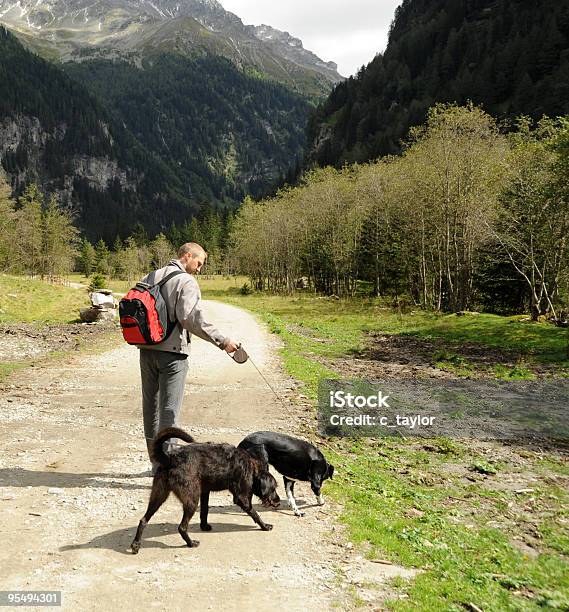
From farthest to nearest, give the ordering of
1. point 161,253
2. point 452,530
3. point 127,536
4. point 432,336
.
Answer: point 161,253
point 432,336
point 452,530
point 127,536

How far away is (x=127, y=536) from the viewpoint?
530 cm

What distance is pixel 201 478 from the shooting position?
5273 millimetres

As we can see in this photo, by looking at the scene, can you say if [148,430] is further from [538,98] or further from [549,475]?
[538,98]

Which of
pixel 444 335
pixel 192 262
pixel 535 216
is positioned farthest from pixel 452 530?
pixel 535 216

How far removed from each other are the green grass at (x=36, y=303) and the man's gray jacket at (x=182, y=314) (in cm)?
2598

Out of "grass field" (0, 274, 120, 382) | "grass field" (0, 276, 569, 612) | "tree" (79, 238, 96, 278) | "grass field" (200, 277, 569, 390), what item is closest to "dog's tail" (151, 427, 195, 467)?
"grass field" (0, 276, 569, 612)

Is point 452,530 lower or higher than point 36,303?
lower

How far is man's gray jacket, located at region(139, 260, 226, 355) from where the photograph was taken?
6328 mm

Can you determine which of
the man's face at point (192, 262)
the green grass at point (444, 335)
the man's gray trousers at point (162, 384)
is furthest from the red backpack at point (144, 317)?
the green grass at point (444, 335)

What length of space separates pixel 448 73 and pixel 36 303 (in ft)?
439

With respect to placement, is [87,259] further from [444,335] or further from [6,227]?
[444,335]

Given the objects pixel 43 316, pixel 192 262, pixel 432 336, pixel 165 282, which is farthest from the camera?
pixel 43 316

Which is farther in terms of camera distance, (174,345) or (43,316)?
(43,316)

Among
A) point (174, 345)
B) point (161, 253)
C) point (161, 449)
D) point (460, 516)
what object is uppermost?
point (161, 253)
